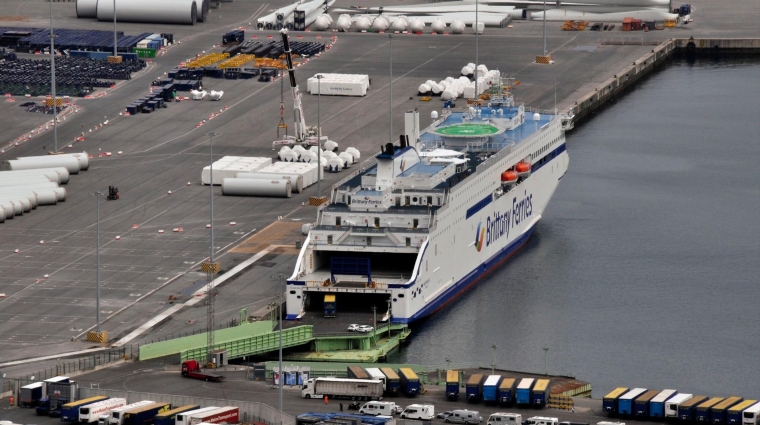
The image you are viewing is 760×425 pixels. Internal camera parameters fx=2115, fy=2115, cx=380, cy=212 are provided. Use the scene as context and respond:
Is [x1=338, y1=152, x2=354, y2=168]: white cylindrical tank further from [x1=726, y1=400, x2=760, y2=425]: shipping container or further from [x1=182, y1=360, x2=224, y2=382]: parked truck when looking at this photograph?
[x1=726, y1=400, x2=760, y2=425]: shipping container

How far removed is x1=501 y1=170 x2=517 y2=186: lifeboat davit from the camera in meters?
173

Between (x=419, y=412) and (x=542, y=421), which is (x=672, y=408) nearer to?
(x=542, y=421)

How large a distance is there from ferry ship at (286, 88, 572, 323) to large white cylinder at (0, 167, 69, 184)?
105 feet

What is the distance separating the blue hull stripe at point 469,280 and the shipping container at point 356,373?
1734 cm

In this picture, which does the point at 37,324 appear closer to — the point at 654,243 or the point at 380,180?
the point at 380,180

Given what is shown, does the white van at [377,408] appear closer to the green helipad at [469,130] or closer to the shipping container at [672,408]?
the shipping container at [672,408]

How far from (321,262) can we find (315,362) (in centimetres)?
1615

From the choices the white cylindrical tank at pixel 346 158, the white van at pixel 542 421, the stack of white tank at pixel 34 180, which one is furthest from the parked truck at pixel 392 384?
the white cylindrical tank at pixel 346 158

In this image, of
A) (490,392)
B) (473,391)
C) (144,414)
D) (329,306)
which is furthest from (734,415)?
(329,306)

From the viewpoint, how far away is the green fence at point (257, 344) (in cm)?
13812

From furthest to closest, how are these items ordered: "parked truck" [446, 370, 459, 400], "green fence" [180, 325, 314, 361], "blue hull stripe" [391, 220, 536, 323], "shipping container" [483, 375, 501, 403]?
"blue hull stripe" [391, 220, 536, 323], "green fence" [180, 325, 314, 361], "parked truck" [446, 370, 459, 400], "shipping container" [483, 375, 501, 403]

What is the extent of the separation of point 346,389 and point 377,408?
15.1 feet

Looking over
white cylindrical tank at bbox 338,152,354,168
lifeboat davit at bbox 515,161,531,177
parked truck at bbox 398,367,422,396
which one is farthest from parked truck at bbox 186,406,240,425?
white cylindrical tank at bbox 338,152,354,168

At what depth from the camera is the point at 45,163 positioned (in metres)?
194
